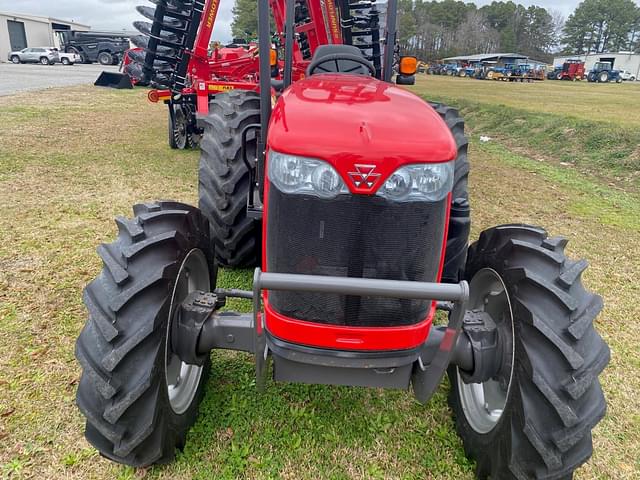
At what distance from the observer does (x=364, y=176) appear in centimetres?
168

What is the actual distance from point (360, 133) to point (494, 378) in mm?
1286

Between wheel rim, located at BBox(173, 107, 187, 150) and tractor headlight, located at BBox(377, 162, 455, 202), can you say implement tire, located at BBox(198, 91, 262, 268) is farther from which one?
wheel rim, located at BBox(173, 107, 187, 150)

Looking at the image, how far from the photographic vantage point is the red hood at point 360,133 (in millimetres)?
1680

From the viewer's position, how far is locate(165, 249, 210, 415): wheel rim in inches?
86.8

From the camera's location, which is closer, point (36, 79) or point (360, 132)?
point (360, 132)

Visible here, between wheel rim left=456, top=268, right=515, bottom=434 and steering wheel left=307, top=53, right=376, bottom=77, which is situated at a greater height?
steering wheel left=307, top=53, right=376, bottom=77

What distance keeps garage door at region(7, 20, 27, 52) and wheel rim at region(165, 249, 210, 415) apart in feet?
205

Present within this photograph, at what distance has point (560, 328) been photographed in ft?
6.26

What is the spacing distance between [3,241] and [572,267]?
176 inches

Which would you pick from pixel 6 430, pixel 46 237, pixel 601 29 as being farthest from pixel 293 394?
pixel 601 29

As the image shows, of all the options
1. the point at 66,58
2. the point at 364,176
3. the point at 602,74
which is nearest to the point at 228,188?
the point at 364,176

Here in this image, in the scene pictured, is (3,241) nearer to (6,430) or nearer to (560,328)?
(6,430)

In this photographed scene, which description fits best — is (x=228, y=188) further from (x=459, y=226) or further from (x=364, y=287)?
(x=364, y=287)

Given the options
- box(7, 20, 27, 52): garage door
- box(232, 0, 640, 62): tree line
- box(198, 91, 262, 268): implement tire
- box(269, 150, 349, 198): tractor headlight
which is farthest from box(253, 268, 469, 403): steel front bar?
box(232, 0, 640, 62): tree line
